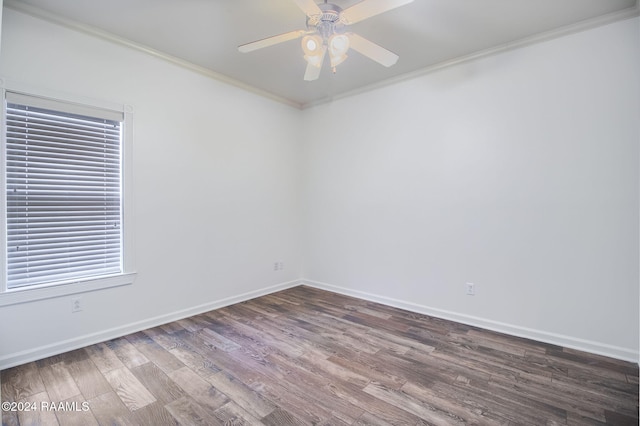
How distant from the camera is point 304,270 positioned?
179 inches

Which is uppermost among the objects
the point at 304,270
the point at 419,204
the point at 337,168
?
the point at 337,168

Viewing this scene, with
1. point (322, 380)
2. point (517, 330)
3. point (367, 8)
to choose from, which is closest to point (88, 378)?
point (322, 380)

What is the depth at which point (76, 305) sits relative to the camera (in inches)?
99.0

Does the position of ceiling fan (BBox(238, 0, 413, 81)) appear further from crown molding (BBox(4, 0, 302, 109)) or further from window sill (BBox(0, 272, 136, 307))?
window sill (BBox(0, 272, 136, 307))

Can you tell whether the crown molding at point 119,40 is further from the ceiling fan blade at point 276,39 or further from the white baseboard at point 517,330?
the white baseboard at point 517,330

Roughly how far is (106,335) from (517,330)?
12.0 ft

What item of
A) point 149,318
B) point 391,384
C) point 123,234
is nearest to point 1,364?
point 149,318

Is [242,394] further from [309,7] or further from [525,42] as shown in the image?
[525,42]

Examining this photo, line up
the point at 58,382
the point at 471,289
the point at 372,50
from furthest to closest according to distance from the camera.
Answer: the point at 471,289 → the point at 372,50 → the point at 58,382

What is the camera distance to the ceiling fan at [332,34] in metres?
1.81

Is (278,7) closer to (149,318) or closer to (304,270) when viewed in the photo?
(149,318)

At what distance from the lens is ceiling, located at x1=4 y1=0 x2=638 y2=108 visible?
88.3 inches

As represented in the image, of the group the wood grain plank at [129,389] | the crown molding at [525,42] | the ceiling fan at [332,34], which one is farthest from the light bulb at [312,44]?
the wood grain plank at [129,389]

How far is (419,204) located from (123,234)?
296 cm
